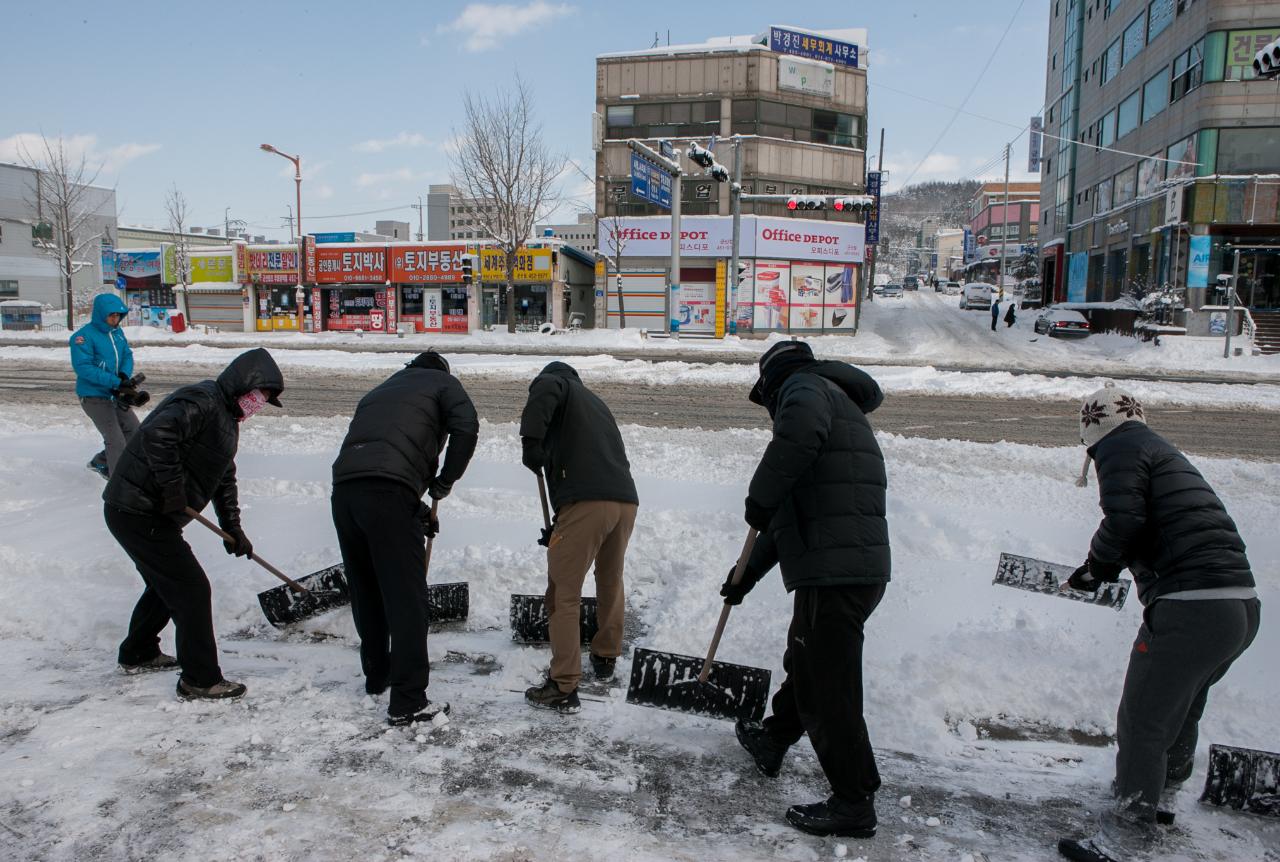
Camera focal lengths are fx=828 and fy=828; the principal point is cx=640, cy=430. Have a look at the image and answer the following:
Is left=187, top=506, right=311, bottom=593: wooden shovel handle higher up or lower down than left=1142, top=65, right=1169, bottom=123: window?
lower down

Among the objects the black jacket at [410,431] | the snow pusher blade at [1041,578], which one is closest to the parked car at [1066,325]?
the snow pusher blade at [1041,578]

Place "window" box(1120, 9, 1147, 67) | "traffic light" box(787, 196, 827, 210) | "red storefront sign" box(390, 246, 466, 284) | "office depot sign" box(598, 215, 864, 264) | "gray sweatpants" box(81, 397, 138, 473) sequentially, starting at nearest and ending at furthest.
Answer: "gray sweatpants" box(81, 397, 138, 473), "traffic light" box(787, 196, 827, 210), "office depot sign" box(598, 215, 864, 264), "window" box(1120, 9, 1147, 67), "red storefront sign" box(390, 246, 466, 284)

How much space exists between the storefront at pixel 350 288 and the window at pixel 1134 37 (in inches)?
1347

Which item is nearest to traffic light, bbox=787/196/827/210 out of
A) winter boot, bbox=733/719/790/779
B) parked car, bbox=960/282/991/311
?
winter boot, bbox=733/719/790/779

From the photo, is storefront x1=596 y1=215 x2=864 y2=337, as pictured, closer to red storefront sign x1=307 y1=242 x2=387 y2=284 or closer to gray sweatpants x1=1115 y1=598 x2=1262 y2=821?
red storefront sign x1=307 y1=242 x2=387 y2=284

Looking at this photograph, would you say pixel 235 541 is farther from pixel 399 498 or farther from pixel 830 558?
pixel 830 558

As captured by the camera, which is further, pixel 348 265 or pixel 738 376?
pixel 348 265

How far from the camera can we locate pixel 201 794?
308cm

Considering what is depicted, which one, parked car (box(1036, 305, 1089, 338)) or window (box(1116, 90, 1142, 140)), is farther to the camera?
window (box(1116, 90, 1142, 140))

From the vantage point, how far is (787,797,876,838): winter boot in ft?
9.73

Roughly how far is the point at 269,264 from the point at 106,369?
3556 centimetres

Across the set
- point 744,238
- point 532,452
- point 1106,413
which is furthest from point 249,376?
point 744,238

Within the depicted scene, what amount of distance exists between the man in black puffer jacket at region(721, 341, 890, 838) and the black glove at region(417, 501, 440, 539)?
1606 mm

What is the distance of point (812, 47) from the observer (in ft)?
124
